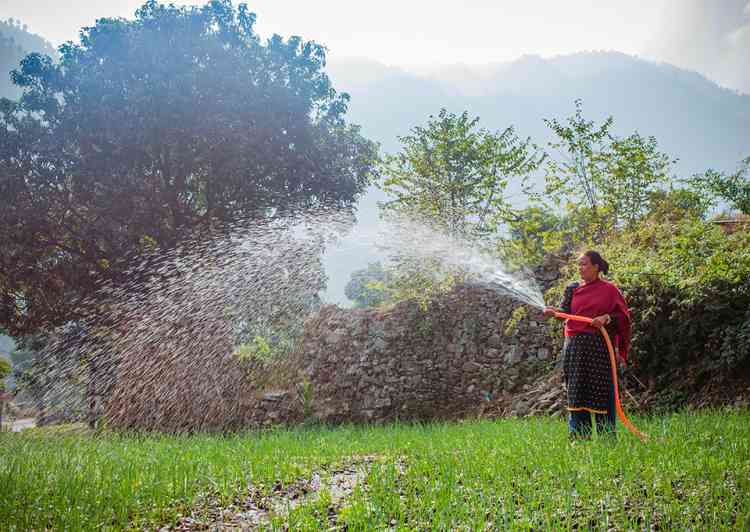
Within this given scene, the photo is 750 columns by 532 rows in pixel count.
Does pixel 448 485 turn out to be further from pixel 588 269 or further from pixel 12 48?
pixel 12 48

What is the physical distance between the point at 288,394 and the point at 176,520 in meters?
9.84

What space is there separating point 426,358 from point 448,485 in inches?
371

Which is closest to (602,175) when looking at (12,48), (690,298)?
(690,298)

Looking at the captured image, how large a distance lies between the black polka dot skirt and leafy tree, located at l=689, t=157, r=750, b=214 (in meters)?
15.8

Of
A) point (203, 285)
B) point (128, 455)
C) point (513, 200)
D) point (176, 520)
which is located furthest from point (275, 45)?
point (176, 520)

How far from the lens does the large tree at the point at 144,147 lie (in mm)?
14320

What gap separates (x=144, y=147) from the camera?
15305mm

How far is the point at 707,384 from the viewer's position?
8.07 m

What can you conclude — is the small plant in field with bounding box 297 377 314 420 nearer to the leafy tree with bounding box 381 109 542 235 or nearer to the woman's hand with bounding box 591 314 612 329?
the leafy tree with bounding box 381 109 542 235

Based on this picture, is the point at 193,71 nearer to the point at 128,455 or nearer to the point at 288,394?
the point at 288,394

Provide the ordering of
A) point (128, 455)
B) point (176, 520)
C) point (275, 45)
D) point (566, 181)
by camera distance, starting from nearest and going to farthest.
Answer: point (176, 520) < point (128, 455) < point (566, 181) < point (275, 45)

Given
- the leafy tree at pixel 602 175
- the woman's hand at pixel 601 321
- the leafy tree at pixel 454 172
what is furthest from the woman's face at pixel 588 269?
the leafy tree at pixel 454 172

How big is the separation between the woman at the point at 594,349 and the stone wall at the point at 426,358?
651cm

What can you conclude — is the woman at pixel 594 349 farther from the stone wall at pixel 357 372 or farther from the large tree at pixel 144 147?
the large tree at pixel 144 147
